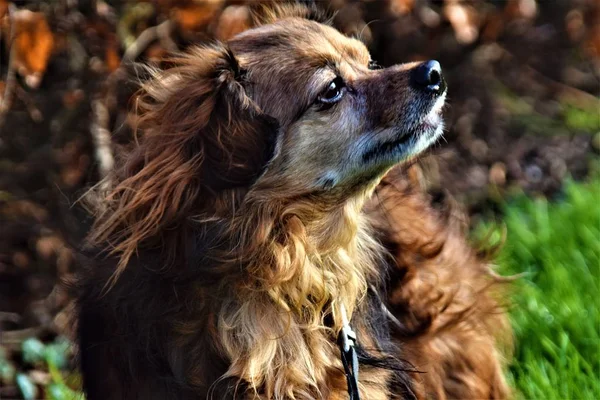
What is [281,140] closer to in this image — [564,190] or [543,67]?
[564,190]

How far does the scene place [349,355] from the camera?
8.46 ft

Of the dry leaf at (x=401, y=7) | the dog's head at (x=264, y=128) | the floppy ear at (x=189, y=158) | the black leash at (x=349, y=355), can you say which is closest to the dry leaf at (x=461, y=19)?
the dry leaf at (x=401, y=7)

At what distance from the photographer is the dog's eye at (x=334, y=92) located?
268 cm

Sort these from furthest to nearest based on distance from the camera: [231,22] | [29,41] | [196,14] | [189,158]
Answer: [231,22]
[196,14]
[29,41]
[189,158]

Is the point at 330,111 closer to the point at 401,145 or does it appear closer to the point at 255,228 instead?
the point at 401,145

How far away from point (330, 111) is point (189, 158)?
0.45m

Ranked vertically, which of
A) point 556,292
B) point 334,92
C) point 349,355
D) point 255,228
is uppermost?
point 334,92

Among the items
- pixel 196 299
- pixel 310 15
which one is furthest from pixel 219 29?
pixel 196 299

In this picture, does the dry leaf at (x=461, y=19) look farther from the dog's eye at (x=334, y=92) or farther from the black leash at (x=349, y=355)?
the black leash at (x=349, y=355)

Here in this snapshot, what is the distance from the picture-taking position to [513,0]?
193 inches

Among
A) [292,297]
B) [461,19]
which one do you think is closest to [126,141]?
[292,297]

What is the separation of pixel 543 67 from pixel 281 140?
3729 mm

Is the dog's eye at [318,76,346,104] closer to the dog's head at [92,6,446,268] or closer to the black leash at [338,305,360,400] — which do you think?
the dog's head at [92,6,446,268]

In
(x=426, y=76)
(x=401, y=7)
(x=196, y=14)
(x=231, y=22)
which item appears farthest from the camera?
(x=401, y=7)
